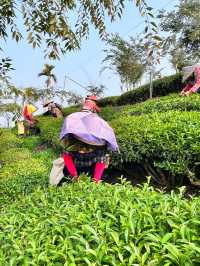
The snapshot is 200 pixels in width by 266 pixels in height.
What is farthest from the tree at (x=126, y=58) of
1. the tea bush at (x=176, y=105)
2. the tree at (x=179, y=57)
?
the tea bush at (x=176, y=105)

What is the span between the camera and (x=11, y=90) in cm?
564

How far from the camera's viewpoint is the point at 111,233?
2904mm

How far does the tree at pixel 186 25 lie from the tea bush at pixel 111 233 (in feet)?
73.9

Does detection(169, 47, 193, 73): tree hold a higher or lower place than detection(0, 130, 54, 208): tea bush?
higher

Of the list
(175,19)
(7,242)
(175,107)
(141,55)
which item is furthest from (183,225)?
(141,55)

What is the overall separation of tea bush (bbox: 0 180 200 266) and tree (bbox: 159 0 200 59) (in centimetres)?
2253

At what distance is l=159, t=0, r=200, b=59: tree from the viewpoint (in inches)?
1009

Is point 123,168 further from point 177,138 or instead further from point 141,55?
point 141,55

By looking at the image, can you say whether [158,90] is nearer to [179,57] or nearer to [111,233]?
[179,57]

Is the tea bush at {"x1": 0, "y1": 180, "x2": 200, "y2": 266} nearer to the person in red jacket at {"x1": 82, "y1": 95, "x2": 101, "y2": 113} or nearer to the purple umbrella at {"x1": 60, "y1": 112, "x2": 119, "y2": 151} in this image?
the purple umbrella at {"x1": 60, "y1": 112, "x2": 119, "y2": 151}

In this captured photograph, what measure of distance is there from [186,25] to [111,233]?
2458cm

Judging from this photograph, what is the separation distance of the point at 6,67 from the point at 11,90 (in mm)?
747

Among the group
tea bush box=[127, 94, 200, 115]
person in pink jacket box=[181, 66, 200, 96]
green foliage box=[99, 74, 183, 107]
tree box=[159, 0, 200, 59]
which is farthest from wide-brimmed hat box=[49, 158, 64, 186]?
tree box=[159, 0, 200, 59]

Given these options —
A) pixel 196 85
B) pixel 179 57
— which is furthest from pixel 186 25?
pixel 196 85
